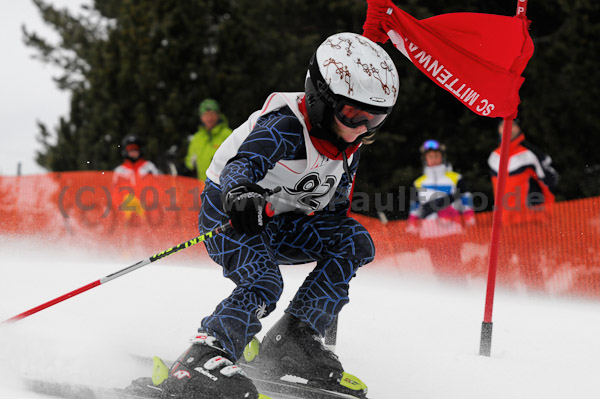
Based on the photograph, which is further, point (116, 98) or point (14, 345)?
point (116, 98)

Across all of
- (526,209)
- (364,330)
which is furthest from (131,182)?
(526,209)

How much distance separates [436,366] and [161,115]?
8.02 meters

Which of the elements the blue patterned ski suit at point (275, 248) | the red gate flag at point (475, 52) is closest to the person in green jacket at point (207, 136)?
the red gate flag at point (475, 52)

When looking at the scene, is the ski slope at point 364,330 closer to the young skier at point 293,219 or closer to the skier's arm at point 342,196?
the young skier at point 293,219

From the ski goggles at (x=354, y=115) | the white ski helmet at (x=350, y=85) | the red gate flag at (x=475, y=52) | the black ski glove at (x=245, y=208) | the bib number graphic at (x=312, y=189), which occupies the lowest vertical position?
the black ski glove at (x=245, y=208)

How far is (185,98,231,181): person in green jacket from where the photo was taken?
8.23 m

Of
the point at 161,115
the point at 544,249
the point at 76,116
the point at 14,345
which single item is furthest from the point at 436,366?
the point at 76,116

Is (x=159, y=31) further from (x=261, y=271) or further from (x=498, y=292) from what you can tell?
(x=261, y=271)

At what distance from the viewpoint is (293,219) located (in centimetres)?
348

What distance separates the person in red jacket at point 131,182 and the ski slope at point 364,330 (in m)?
0.80

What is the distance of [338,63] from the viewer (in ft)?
10.2

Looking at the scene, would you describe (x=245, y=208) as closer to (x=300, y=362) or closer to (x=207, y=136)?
(x=300, y=362)

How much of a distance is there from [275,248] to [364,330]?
143 cm

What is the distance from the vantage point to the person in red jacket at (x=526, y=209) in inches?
244
